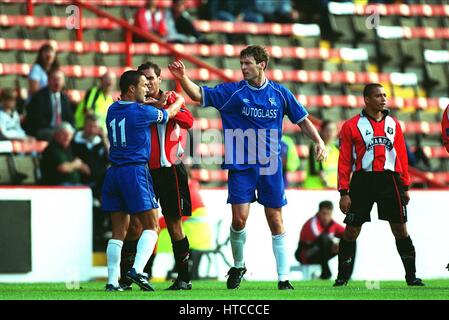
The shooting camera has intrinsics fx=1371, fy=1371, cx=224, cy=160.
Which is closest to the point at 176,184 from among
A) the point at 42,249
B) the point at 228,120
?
the point at 228,120

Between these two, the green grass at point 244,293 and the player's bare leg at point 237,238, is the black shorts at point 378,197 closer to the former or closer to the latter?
the green grass at point 244,293

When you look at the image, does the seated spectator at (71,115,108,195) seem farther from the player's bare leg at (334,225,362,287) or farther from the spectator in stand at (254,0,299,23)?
the spectator in stand at (254,0,299,23)

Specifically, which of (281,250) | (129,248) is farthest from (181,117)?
(281,250)

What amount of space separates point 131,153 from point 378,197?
7.93ft

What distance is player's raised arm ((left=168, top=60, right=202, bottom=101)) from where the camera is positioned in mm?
11156

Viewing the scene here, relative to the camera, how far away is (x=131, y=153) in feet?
36.6

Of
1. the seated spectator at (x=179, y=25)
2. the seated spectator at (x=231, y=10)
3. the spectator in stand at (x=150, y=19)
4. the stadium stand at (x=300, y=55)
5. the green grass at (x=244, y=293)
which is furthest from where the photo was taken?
the seated spectator at (x=231, y=10)

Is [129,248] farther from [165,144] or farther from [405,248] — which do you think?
[405,248]

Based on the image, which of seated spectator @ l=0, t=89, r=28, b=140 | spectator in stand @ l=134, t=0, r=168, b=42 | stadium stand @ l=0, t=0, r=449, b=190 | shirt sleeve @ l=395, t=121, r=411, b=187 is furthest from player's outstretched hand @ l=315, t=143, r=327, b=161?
spectator in stand @ l=134, t=0, r=168, b=42

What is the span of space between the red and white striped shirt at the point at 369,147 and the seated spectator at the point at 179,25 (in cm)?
750

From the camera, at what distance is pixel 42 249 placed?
14180 mm

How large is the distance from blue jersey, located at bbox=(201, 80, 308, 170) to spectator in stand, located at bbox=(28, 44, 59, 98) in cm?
502

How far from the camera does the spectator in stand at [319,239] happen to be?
49.4 ft

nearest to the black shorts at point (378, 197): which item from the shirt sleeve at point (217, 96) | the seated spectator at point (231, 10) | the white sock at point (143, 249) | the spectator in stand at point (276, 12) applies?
the shirt sleeve at point (217, 96)
